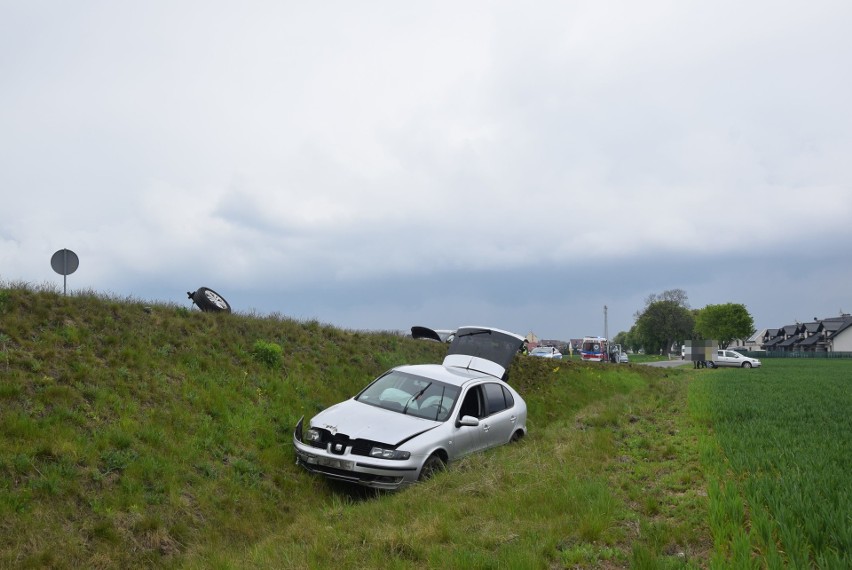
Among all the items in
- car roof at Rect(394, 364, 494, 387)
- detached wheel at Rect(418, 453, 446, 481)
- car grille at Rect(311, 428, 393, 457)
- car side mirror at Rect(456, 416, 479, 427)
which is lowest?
detached wheel at Rect(418, 453, 446, 481)

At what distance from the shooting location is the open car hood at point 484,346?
1347 centimetres

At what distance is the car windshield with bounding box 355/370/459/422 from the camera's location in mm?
9328

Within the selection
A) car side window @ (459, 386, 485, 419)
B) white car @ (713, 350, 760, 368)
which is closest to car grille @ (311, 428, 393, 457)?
car side window @ (459, 386, 485, 419)

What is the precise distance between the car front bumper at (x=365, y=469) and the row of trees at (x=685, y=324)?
109 meters

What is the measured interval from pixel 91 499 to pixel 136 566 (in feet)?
3.57

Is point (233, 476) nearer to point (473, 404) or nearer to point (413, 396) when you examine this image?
point (413, 396)

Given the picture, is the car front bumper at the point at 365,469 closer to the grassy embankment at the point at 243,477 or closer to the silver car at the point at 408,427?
the silver car at the point at 408,427

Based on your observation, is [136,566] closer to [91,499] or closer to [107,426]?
[91,499]

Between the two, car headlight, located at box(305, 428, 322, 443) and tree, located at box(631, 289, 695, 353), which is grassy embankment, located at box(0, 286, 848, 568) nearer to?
car headlight, located at box(305, 428, 322, 443)

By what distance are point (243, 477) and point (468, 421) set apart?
3196 millimetres

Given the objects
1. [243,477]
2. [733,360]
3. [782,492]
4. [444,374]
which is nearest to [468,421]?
[444,374]

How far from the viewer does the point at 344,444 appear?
8.28 m

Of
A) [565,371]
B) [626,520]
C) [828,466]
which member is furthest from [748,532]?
[565,371]

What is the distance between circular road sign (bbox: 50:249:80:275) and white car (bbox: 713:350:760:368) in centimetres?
5023
